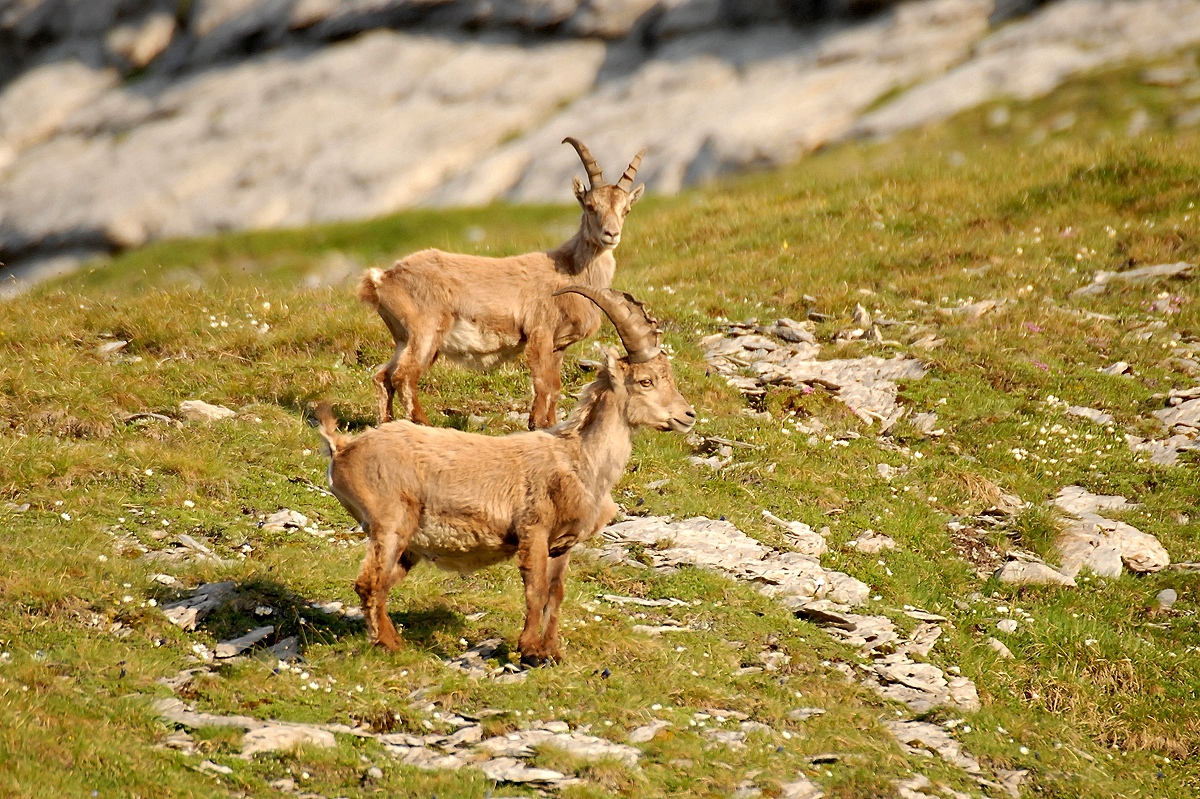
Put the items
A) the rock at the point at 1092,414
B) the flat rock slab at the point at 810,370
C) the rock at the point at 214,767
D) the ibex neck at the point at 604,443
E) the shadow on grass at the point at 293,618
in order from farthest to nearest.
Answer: the flat rock slab at the point at 810,370, the rock at the point at 1092,414, the ibex neck at the point at 604,443, the shadow on grass at the point at 293,618, the rock at the point at 214,767

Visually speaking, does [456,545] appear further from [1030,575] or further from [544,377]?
[1030,575]

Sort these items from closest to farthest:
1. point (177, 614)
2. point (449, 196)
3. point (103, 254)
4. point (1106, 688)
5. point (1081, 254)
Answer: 1. point (177, 614)
2. point (1106, 688)
3. point (1081, 254)
4. point (449, 196)
5. point (103, 254)

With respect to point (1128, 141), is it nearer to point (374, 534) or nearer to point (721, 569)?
point (721, 569)

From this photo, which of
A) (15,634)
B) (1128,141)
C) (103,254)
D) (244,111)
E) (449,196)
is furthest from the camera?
(244,111)

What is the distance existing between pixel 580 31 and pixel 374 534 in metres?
56.7

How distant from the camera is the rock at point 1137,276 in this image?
60.0 ft

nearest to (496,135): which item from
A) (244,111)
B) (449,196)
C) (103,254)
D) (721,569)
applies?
(449,196)

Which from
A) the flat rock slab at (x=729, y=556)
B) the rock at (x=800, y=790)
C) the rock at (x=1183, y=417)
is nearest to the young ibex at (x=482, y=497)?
the flat rock slab at (x=729, y=556)

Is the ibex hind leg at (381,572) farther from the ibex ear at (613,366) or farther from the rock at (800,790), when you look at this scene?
the rock at (800,790)

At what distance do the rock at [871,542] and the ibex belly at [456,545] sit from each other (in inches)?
156

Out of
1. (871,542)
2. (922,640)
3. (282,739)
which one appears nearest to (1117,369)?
(871,542)

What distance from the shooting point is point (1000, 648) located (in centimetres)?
984

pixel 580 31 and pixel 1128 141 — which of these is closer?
pixel 1128 141

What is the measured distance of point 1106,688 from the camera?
954 centimetres
